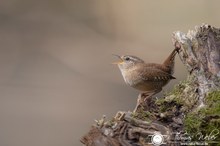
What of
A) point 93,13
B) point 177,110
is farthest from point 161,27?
point 177,110

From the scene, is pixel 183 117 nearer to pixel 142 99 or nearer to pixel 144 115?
pixel 144 115

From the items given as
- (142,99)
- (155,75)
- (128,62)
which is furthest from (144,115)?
(128,62)

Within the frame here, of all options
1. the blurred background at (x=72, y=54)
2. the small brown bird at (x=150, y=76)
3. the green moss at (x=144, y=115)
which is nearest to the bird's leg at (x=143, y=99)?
the small brown bird at (x=150, y=76)

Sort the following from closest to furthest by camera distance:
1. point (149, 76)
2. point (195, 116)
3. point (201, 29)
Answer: point (195, 116) < point (201, 29) < point (149, 76)

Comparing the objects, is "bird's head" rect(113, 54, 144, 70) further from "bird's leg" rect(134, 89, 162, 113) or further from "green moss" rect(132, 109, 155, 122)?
"green moss" rect(132, 109, 155, 122)

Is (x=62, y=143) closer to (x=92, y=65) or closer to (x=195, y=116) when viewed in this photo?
(x=92, y=65)

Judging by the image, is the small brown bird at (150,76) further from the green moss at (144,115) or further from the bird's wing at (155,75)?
the green moss at (144,115)
